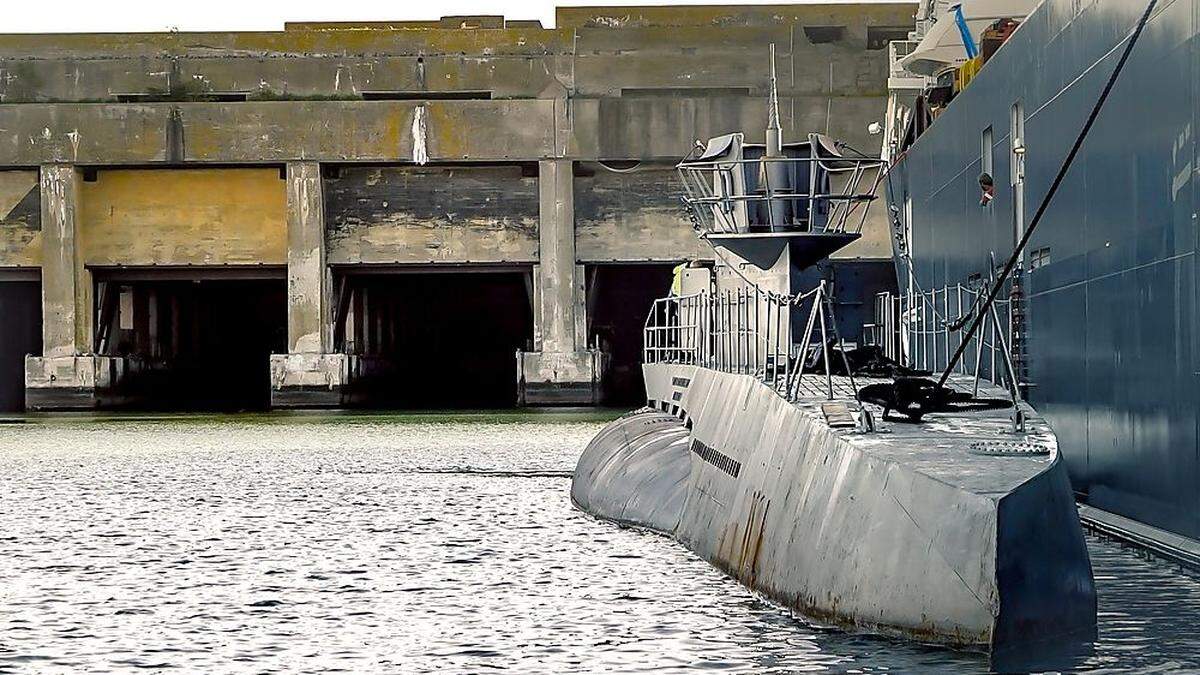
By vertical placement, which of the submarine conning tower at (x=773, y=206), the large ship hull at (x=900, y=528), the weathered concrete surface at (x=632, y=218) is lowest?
the large ship hull at (x=900, y=528)

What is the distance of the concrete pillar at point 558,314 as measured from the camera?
5084 centimetres

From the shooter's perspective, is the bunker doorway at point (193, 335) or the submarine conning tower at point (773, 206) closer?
the submarine conning tower at point (773, 206)

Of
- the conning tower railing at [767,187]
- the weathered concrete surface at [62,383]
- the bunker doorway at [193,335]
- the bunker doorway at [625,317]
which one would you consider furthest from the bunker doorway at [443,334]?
the conning tower railing at [767,187]

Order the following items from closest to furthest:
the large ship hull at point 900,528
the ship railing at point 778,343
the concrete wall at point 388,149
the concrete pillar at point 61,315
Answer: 1. the large ship hull at point 900,528
2. the ship railing at point 778,343
3. the concrete wall at point 388,149
4. the concrete pillar at point 61,315

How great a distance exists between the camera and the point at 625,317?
62062mm

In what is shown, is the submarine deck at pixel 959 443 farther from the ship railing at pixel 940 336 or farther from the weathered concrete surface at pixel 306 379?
the weathered concrete surface at pixel 306 379

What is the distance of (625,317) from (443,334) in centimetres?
1040

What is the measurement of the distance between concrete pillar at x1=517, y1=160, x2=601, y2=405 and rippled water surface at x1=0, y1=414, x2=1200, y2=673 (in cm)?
2416

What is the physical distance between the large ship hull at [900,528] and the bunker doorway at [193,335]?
4063 centimetres

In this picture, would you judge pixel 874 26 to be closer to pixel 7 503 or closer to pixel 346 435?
pixel 346 435

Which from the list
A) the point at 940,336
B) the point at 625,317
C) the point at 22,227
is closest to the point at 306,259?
the point at 22,227

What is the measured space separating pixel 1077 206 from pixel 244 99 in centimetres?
3957

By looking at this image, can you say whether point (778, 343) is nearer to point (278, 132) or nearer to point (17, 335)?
point (278, 132)

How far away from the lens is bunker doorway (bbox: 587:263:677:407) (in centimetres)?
5872
